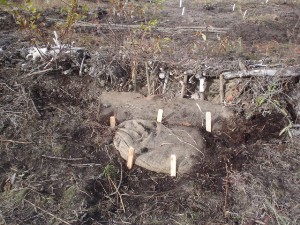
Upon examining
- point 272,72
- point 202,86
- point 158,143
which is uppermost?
point 272,72

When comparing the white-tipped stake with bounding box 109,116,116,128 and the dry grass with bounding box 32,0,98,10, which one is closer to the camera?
the white-tipped stake with bounding box 109,116,116,128

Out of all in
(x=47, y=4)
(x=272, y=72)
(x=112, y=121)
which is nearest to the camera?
(x=112, y=121)

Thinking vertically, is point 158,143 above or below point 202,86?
below

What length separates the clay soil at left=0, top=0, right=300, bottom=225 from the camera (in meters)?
2.91

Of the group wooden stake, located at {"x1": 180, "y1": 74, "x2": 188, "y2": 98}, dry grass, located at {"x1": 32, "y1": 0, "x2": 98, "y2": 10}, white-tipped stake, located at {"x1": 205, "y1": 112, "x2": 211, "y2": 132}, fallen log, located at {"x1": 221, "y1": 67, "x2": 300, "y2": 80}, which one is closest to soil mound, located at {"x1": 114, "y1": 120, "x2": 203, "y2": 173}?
white-tipped stake, located at {"x1": 205, "y1": 112, "x2": 211, "y2": 132}

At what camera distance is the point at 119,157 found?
140 inches

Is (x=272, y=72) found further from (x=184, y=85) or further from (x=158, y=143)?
(x=158, y=143)

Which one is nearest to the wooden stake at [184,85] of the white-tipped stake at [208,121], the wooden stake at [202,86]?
the wooden stake at [202,86]

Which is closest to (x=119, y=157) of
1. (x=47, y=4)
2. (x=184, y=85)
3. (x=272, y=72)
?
(x=184, y=85)

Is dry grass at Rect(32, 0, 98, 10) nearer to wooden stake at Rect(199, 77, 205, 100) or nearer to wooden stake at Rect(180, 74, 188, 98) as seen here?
wooden stake at Rect(180, 74, 188, 98)

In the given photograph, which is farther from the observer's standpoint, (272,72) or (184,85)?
(184,85)

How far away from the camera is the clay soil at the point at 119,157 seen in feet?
9.55

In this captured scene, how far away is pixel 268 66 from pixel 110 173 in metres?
2.67

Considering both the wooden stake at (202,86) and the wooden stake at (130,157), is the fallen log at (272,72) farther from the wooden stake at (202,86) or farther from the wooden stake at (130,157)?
the wooden stake at (130,157)
